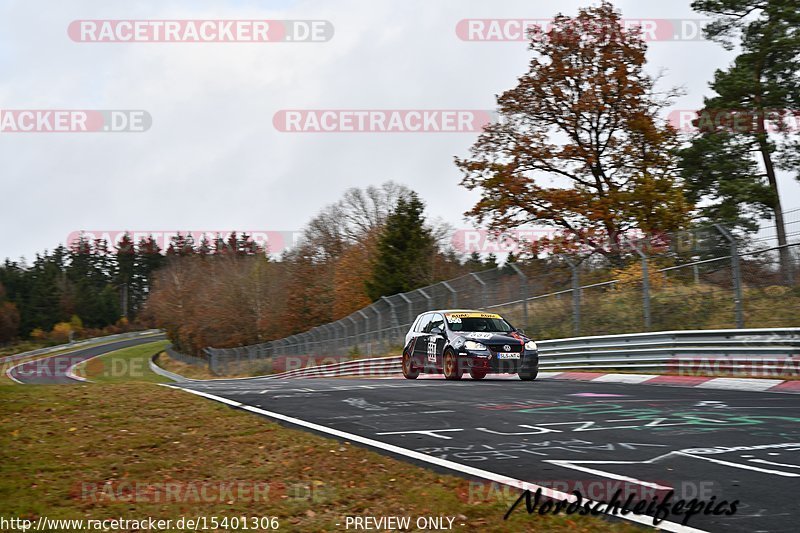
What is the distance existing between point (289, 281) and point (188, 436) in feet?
223

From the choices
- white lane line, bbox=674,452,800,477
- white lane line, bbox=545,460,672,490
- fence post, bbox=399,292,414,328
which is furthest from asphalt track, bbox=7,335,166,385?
white lane line, bbox=674,452,800,477

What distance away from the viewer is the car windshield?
18438mm

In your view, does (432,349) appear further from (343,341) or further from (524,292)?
(343,341)

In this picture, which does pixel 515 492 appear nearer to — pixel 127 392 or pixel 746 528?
pixel 746 528

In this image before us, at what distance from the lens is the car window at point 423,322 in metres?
19.9

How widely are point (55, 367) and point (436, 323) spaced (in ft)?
239

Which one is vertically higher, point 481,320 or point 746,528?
point 481,320

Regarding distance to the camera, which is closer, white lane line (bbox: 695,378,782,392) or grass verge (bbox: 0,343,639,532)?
grass verge (bbox: 0,343,639,532)

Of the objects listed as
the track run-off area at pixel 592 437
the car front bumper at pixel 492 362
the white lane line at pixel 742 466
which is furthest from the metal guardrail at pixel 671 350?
the white lane line at pixel 742 466

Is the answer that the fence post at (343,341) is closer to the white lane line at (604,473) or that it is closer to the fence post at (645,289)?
the fence post at (645,289)

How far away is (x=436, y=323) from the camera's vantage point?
1933 cm

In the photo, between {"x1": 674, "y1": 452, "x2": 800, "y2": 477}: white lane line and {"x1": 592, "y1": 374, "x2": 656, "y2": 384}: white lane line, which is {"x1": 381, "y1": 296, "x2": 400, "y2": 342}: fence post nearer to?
{"x1": 592, "y1": 374, "x2": 656, "y2": 384}: white lane line

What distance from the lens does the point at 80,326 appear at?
124 metres

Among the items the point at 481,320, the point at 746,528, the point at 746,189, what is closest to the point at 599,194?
the point at 746,189
